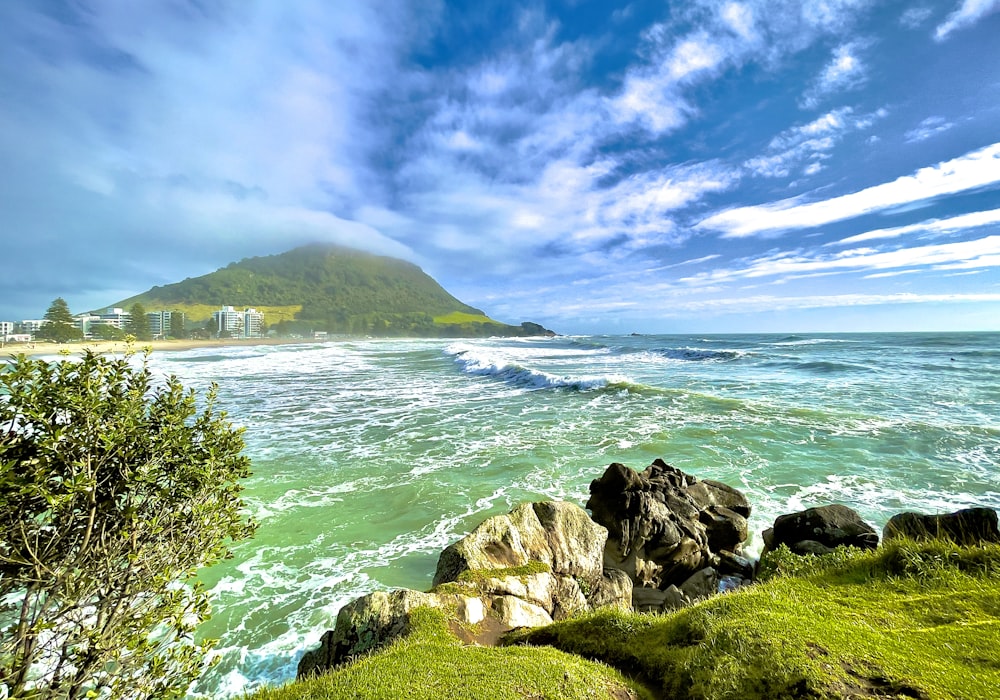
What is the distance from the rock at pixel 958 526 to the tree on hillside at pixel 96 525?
11493mm

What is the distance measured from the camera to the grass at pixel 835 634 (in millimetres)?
4176

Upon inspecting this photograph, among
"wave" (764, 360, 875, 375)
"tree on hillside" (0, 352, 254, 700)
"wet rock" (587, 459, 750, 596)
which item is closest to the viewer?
"tree on hillside" (0, 352, 254, 700)

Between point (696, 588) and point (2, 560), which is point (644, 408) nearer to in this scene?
point (696, 588)

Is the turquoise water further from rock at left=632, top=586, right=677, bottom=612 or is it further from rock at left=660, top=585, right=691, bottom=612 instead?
rock at left=632, top=586, right=677, bottom=612

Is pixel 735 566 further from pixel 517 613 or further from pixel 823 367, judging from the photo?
pixel 823 367

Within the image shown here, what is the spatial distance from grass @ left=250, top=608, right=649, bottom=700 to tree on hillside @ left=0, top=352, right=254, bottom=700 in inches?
62.8

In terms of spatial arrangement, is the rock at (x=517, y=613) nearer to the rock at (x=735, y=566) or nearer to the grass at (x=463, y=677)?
the grass at (x=463, y=677)

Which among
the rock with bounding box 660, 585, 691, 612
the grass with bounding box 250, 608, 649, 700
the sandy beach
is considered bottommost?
the rock with bounding box 660, 585, 691, 612

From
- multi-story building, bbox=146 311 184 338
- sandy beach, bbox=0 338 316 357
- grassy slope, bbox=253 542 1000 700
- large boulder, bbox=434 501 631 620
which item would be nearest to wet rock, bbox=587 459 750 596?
large boulder, bbox=434 501 631 620

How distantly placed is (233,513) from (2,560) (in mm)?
2237

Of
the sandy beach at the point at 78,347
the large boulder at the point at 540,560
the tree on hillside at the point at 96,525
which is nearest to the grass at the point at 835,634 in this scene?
the large boulder at the point at 540,560

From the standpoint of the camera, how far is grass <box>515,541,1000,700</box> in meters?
4.18

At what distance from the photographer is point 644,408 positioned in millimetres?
28719

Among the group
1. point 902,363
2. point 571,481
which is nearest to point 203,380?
point 571,481
